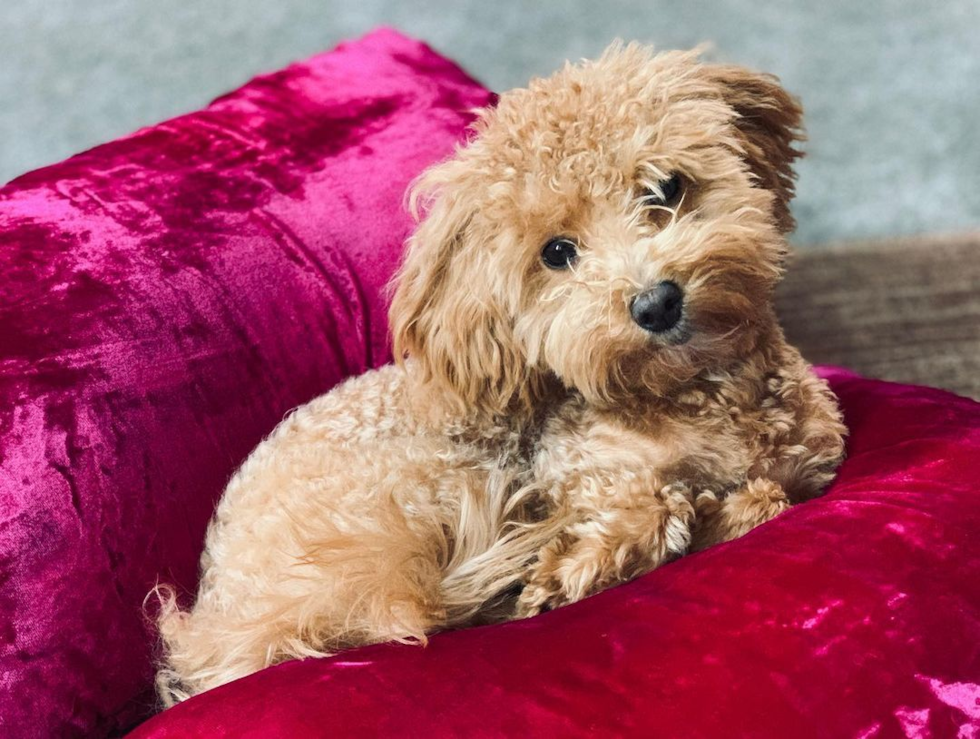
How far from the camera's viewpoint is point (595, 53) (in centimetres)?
309

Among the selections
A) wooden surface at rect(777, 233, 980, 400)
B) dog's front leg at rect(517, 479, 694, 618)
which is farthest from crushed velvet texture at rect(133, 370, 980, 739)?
wooden surface at rect(777, 233, 980, 400)

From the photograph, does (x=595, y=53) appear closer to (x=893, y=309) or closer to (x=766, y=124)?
(x=893, y=309)

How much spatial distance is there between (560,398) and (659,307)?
26 cm

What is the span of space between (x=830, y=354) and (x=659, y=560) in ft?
5.18

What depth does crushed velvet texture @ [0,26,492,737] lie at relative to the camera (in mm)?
1130

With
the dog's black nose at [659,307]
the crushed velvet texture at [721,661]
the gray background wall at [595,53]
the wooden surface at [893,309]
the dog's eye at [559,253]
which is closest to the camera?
the crushed velvet texture at [721,661]

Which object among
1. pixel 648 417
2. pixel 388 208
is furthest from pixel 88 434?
pixel 648 417

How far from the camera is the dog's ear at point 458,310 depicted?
1.12 m

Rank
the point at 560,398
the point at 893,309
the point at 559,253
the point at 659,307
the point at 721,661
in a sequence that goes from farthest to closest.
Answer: the point at 893,309 < the point at 560,398 < the point at 559,253 < the point at 659,307 < the point at 721,661

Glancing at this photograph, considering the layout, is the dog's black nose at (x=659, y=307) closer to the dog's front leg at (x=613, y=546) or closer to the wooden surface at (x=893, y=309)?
the dog's front leg at (x=613, y=546)

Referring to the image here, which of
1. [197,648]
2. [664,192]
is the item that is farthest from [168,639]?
[664,192]

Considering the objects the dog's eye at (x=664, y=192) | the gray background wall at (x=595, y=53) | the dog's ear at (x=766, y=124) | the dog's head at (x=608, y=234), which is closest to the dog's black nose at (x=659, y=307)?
the dog's head at (x=608, y=234)

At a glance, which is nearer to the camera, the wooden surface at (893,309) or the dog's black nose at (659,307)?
the dog's black nose at (659,307)

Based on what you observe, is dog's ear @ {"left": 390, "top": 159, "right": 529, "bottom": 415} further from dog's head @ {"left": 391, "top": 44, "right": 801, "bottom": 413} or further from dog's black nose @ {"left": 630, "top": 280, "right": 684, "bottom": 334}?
dog's black nose @ {"left": 630, "top": 280, "right": 684, "bottom": 334}
